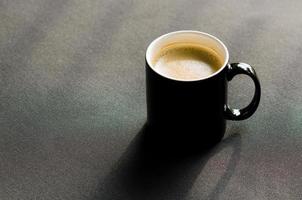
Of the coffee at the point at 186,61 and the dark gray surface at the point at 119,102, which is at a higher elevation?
the coffee at the point at 186,61

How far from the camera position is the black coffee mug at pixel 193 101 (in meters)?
0.48

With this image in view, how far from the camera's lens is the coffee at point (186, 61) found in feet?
1.68

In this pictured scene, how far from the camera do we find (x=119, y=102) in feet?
1.94

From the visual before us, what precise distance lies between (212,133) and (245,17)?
24 cm

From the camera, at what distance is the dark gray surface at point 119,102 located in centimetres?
50

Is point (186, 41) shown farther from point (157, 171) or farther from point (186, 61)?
point (157, 171)

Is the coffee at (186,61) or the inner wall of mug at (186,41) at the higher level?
the inner wall of mug at (186,41)

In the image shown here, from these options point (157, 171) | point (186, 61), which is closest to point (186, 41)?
point (186, 61)

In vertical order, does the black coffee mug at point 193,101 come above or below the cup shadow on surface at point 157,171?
above

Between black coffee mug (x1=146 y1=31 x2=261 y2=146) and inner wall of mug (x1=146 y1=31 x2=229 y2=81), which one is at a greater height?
inner wall of mug (x1=146 y1=31 x2=229 y2=81)

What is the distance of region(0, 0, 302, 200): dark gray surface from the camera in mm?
503

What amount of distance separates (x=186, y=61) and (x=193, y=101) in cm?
6

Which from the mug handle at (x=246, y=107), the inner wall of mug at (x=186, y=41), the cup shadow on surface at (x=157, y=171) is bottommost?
the cup shadow on surface at (x=157, y=171)

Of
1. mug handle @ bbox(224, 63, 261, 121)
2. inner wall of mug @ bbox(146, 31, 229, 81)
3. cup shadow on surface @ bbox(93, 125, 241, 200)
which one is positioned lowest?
cup shadow on surface @ bbox(93, 125, 241, 200)
